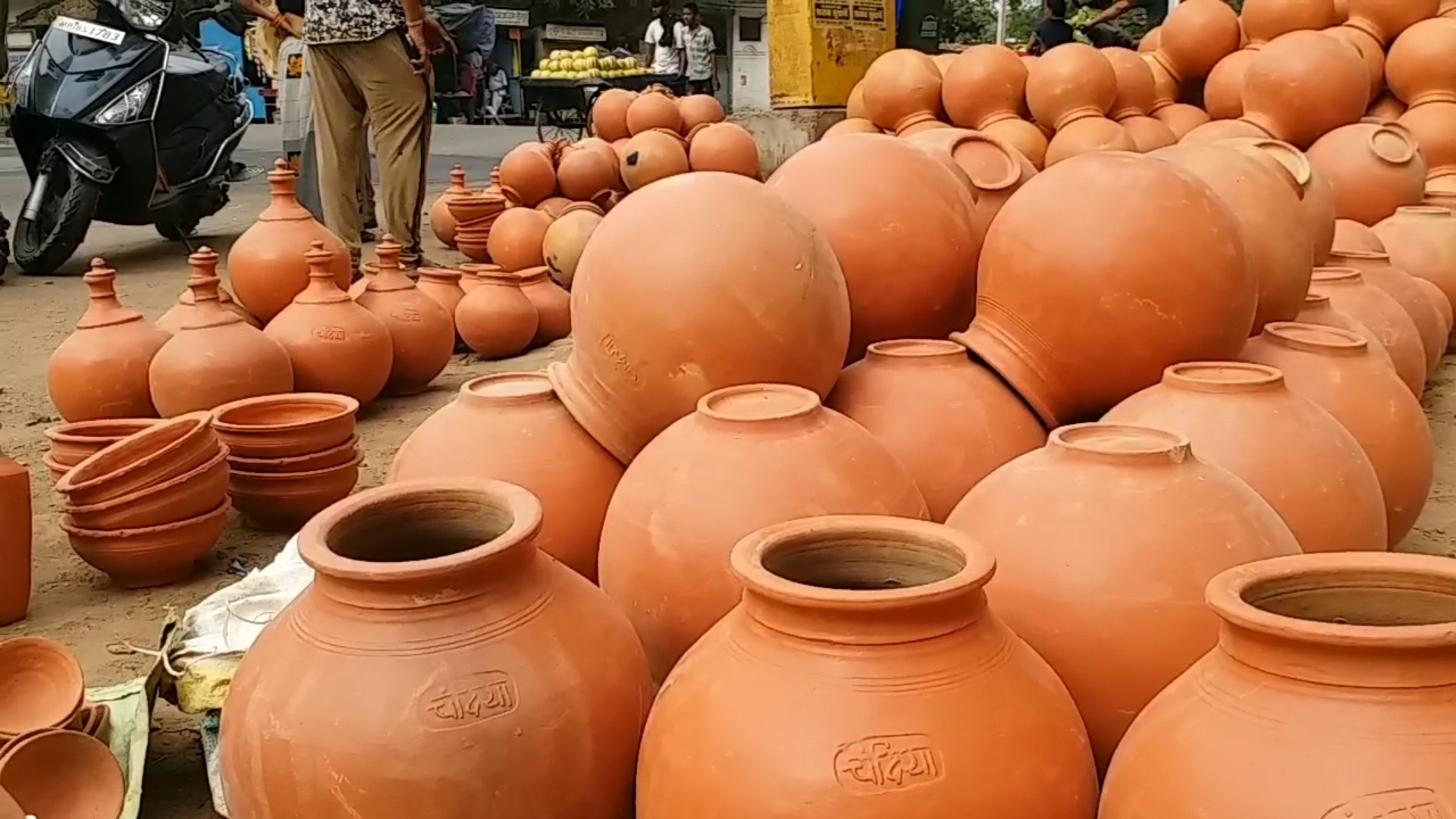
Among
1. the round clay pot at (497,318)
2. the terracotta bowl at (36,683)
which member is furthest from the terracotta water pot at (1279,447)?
the round clay pot at (497,318)

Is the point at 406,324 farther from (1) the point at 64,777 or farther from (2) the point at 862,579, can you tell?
(2) the point at 862,579

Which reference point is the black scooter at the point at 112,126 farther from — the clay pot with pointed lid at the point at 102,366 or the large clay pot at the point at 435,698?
the large clay pot at the point at 435,698

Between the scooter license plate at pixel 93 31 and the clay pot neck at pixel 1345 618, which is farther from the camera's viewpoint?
the scooter license plate at pixel 93 31

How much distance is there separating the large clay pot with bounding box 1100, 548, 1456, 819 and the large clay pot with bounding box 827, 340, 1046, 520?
0.95 metres

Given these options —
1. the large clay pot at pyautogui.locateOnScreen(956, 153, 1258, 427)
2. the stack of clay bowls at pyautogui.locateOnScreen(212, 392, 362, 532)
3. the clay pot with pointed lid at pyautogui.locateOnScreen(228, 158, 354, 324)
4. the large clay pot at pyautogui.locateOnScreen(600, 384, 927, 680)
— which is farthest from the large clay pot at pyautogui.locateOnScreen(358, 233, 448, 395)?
the large clay pot at pyautogui.locateOnScreen(600, 384, 927, 680)

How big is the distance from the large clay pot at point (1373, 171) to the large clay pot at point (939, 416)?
3.41 m

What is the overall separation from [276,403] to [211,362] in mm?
336

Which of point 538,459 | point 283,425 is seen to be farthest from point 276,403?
point 538,459

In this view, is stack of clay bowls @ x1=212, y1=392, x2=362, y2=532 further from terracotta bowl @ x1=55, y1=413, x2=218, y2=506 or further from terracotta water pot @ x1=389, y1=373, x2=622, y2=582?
terracotta water pot @ x1=389, y1=373, x2=622, y2=582

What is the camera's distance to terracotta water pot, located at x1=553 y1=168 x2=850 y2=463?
84.4 inches

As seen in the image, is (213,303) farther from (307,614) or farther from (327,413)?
(307,614)

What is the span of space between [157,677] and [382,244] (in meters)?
2.96

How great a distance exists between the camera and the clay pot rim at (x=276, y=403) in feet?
11.5

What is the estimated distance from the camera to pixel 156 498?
10.1ft
